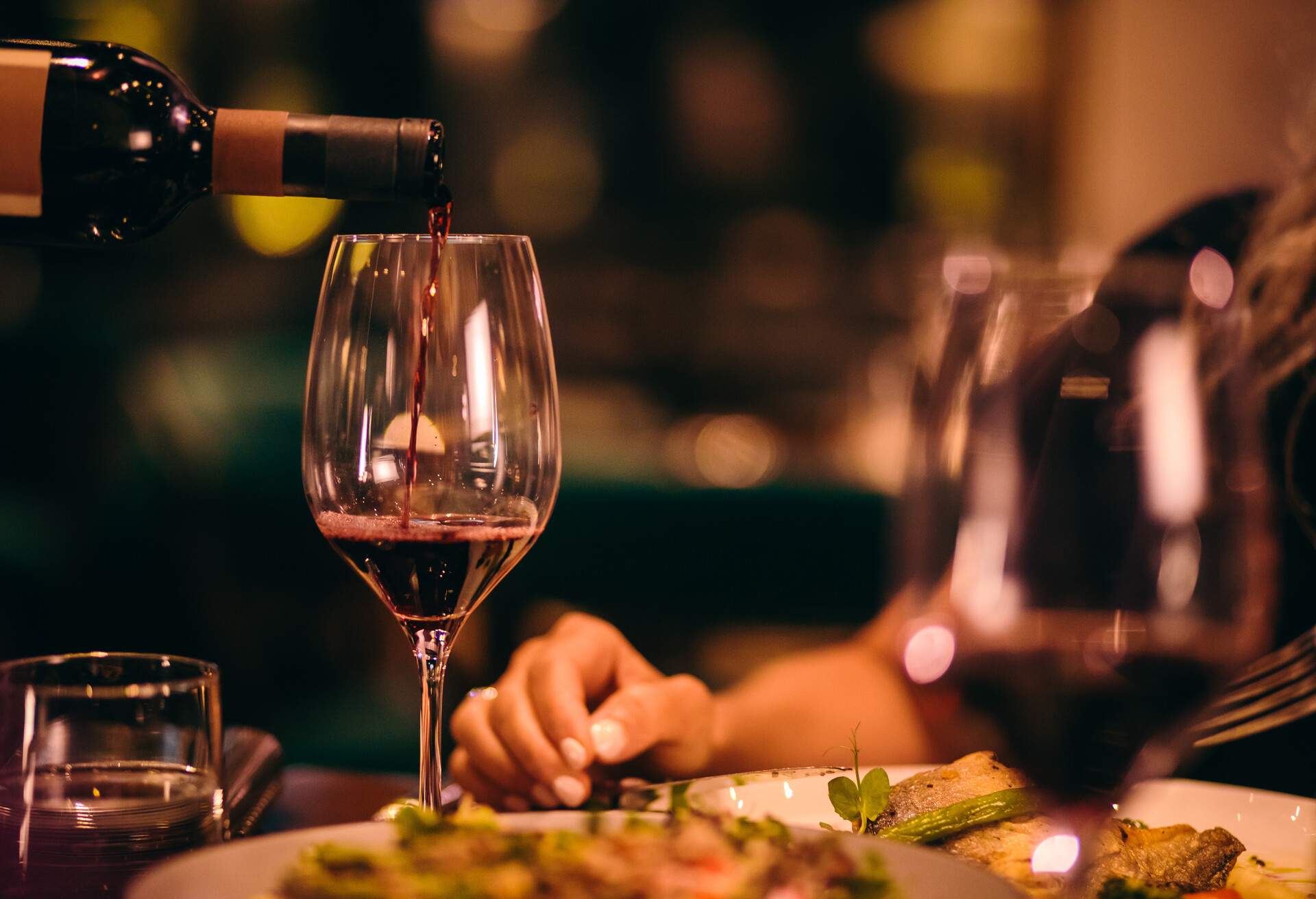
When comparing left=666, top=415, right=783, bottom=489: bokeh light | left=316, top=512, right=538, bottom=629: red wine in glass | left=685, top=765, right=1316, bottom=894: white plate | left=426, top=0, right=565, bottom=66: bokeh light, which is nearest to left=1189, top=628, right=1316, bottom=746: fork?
left=685, top=765, right=1316, bottom=894: white plate

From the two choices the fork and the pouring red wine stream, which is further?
the fork

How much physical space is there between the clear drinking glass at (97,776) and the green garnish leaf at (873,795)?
0.30m

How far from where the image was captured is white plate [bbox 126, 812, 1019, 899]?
0.41 m

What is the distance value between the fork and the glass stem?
2.05ft

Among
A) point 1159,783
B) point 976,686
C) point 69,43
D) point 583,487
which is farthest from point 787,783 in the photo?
point 583,487

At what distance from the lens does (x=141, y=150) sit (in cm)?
74

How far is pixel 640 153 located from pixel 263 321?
3.54 feet

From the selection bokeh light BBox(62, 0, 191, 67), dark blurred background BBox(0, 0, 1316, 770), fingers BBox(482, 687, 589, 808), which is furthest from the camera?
bokeh light BBox(62, 0, 191, 67)

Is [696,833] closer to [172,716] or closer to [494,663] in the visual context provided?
[172,716]

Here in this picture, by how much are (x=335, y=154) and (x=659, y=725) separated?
0.39 metres

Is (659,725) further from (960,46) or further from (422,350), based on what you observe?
(960,46)

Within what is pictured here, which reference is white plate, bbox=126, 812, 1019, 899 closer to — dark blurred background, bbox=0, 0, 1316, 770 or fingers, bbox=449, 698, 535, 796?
fingers, bbox=449, 698, 535, 796

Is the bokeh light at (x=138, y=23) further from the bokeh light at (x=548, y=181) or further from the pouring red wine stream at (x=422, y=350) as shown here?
the pouring red wine stream at (x=422, y=350)

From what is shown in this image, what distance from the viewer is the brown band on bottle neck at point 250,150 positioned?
70 cm
